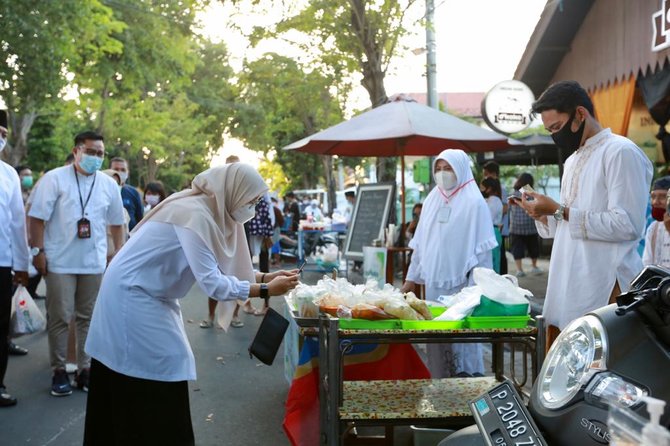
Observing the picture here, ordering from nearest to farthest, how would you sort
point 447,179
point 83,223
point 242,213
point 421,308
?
point 242,213 < point 421,308 < point 447,179 < point 83,223

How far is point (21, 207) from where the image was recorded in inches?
218

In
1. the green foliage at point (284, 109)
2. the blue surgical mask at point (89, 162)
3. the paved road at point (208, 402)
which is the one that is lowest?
the paved road at point (208, 402)

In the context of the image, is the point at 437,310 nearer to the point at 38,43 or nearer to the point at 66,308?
the point at 66,308

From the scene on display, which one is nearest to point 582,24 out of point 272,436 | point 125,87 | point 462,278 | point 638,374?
point 462,278

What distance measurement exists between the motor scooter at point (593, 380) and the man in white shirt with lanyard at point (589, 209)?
141 centimetres

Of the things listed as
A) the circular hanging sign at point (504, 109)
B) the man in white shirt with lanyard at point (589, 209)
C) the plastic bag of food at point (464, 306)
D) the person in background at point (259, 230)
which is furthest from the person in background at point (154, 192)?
the man in white shirt with lanyard at point (589, 209)

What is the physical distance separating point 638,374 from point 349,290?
8.24 feet

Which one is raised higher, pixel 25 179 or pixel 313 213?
pixel 25 179

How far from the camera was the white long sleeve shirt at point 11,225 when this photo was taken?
210 inches

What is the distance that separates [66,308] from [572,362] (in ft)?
15.9

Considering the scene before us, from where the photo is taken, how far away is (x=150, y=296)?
11.3 ft

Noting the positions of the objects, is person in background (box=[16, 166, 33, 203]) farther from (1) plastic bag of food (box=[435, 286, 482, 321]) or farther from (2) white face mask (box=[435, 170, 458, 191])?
(1) plastic bag of food (box=[435, 286, 482, 321])

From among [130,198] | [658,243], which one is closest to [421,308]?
[658,243]

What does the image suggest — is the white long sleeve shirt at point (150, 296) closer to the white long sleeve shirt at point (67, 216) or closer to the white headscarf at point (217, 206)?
the white headscarf at point (217, 206)
